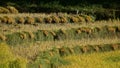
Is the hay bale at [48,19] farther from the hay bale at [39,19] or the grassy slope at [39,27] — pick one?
the grassy slope at [39,27]

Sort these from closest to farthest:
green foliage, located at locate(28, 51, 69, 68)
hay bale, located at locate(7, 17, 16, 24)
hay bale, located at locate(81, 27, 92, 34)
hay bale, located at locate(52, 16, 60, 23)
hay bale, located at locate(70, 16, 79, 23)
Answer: green foliage, located at locate(28, 51, 69, 68), hay bale, located at locate(81, 27, 92, 34), hay bale, located at locate(7, 17, 16, 24), hay bale, located at locate(52, 16, 60, 23), hay bale, located at locate(70, 16, 79, 23)

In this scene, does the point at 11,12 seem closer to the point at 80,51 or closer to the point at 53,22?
the point at 53,22

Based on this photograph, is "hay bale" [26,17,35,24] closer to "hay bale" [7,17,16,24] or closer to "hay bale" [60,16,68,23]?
"hay bale" [7,17,16,24]

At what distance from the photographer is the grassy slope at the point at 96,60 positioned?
595 inches

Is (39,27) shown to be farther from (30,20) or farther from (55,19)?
(55,19)

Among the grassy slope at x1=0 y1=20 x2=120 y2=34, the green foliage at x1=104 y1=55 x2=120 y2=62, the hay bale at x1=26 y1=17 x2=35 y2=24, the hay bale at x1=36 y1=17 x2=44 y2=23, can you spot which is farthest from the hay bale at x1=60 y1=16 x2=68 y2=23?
the green foliage at x1=104 y1=55 x2=120 y2=62

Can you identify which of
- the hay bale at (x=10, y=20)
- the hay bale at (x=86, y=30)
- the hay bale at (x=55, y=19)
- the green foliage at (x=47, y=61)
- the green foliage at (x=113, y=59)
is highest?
the green foliage at (x=47, y=61)

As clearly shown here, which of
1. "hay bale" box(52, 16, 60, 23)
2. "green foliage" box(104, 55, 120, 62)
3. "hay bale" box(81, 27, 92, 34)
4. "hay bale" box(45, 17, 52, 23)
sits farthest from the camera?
"hay bale" box(52, 16, 60, 23)

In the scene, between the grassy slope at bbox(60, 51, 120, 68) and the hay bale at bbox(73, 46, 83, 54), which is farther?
the hay bale at bbox(73, 46, 83, 54)

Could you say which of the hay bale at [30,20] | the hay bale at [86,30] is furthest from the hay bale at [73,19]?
the hay bale at [86,30]

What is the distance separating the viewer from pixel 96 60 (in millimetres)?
16062

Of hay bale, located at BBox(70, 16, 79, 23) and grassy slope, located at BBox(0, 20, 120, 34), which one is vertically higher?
grassy slope, located at BBox(0, 20, 120, 34)

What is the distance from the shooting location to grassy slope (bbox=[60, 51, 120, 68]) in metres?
15.1

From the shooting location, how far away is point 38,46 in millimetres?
17125
